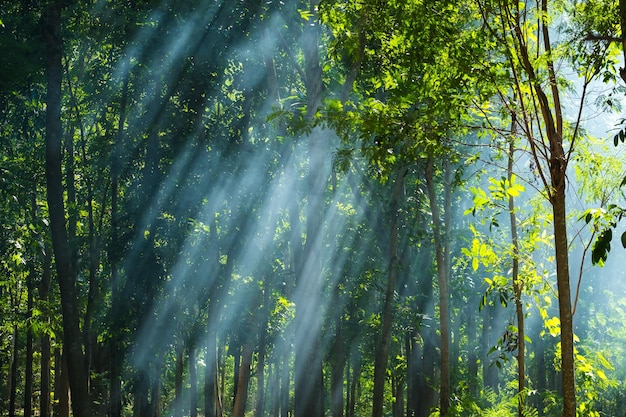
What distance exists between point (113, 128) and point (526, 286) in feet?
58.8

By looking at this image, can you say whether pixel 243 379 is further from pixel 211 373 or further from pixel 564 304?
pixel 564 304

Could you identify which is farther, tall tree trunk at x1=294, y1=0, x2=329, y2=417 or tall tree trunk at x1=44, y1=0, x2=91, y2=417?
tall tree trunk at x1=44, y1=0, x2=91, y2=417

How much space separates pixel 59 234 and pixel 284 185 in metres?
8.86

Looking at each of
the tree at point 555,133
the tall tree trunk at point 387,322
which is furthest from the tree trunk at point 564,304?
the tall tree trunk at point 387,322

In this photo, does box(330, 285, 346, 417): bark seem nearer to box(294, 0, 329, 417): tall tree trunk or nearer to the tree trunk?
box(294, 0, 329, 417): tall tree trunk

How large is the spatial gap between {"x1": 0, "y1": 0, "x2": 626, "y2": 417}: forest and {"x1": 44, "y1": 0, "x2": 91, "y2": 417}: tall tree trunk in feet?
0.15

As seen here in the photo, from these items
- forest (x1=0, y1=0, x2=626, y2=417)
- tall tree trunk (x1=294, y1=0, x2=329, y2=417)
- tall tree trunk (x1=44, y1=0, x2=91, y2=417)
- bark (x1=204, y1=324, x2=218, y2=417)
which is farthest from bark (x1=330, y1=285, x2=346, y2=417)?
tall tree trunk (x1=44, y1=0, x2=91, y2=417)

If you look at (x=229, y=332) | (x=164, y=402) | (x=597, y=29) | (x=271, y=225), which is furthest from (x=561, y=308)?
(x=164, y=402)

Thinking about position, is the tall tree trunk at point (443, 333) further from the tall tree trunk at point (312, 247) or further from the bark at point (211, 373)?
the bark at point (211, 373)

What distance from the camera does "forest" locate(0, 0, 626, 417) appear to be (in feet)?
24.3

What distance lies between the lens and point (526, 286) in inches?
345

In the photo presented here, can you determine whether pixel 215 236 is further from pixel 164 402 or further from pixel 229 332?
pixel 164 402

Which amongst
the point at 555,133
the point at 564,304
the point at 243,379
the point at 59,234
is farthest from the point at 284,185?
the point at 564,304

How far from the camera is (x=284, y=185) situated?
71.8 feet
